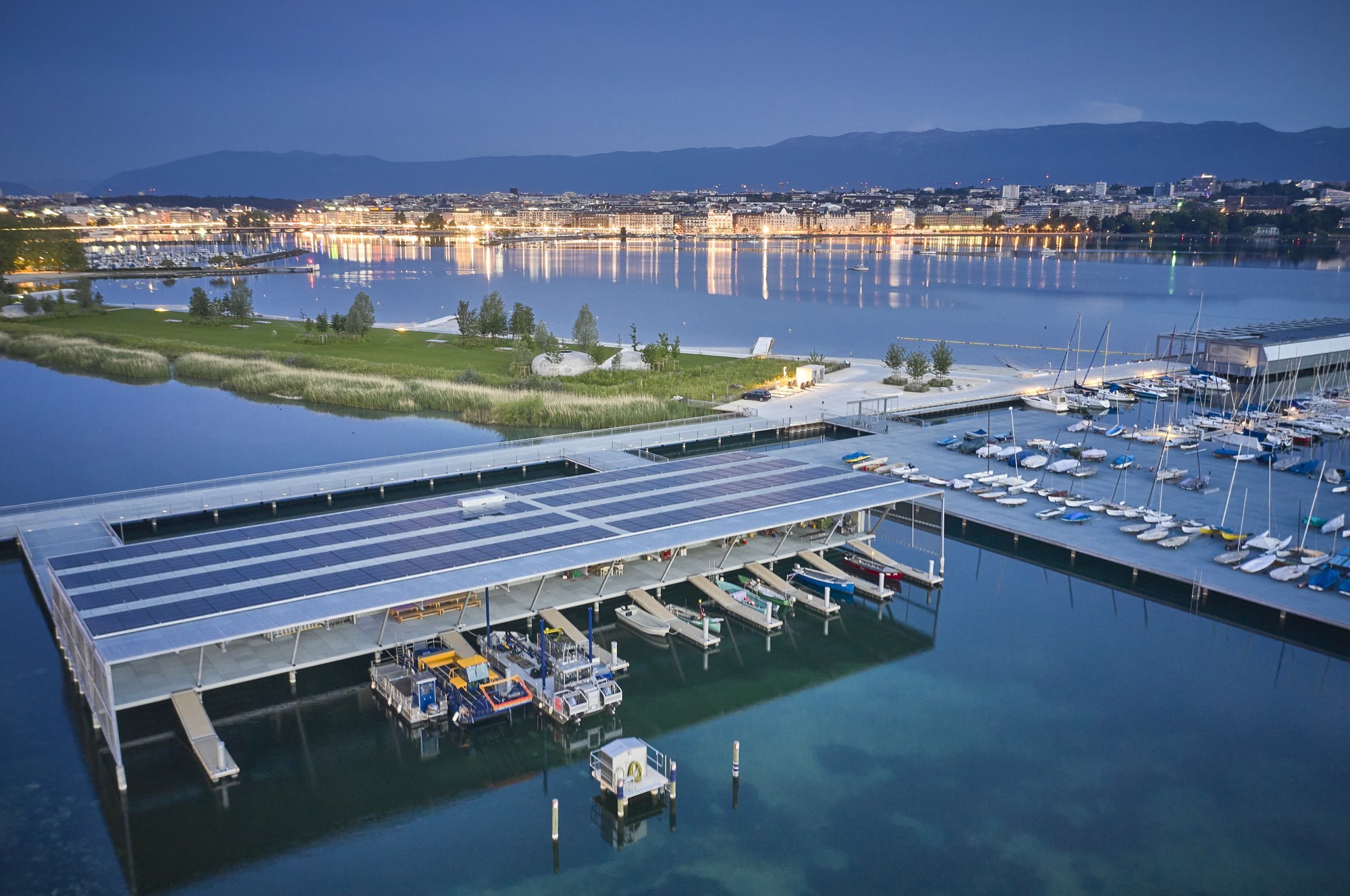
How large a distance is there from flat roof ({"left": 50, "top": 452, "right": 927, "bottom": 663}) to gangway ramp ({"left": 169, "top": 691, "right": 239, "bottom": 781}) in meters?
2.07

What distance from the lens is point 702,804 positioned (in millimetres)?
Answer: 20781

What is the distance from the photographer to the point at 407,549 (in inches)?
1056

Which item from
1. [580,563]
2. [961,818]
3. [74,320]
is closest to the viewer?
[961,818]

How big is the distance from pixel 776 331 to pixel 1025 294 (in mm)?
57644

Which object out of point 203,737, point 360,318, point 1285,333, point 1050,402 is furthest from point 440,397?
point 1285,333

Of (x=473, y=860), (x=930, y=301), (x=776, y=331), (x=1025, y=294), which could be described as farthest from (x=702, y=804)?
(x=1025, y=294)

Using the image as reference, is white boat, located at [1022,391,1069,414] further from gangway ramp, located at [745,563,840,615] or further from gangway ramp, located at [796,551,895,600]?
gangway ramp, located at [745,563,840,615]

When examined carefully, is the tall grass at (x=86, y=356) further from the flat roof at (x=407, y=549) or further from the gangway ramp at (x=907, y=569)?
the gangway ramp at (x=907, y=569)

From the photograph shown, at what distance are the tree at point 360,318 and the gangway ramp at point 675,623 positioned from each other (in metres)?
59.4

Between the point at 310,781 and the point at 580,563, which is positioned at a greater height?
Answer: the point at 580,563

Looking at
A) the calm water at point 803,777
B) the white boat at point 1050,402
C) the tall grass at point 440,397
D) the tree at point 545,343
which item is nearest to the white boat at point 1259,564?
the calm water at point 803,777

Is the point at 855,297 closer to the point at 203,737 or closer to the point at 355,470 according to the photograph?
the point at 355,470

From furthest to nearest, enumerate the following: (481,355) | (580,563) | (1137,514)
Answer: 1. (481,355)
2. (1137,514)
3. (580,563)

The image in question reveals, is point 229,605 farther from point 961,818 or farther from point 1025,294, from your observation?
point 1025,294
